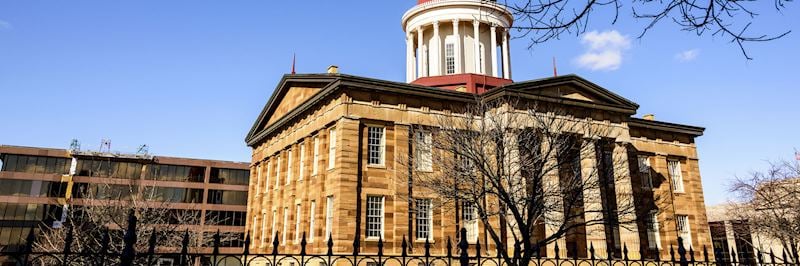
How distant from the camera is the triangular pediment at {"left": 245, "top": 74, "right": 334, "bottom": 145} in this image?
30.3m

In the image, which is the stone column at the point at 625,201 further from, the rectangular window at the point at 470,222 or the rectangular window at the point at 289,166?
the rectangular window at the point at 289,166

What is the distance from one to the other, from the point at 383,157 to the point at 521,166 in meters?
7.67

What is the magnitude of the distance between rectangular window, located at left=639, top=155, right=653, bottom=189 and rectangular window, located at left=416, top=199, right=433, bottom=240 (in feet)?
50.4

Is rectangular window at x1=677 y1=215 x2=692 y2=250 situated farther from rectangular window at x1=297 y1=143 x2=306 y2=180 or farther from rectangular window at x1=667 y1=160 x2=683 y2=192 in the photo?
rectangular window at x1=297 y1=143 x2=306 y2=180

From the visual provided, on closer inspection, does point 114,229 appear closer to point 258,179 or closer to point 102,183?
point 258,179

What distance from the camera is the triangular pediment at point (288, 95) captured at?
30.3 metres

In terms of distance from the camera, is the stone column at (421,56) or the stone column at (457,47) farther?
the stone column at (421,56)

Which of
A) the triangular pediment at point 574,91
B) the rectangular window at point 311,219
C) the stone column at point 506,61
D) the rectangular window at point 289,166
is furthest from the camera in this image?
the stone column at point 506,61

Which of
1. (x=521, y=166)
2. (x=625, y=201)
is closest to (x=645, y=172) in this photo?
(x=625, y=201)

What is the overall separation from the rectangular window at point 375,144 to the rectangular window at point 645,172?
57.5 feet

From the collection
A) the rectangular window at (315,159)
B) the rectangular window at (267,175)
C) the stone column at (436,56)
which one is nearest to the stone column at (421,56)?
the stone column at (436,56)

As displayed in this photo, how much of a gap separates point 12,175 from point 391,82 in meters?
55.7

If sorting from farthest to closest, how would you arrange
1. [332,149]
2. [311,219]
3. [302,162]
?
[302,162] < [311,219] < [332,149]

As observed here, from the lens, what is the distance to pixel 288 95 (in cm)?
3481
